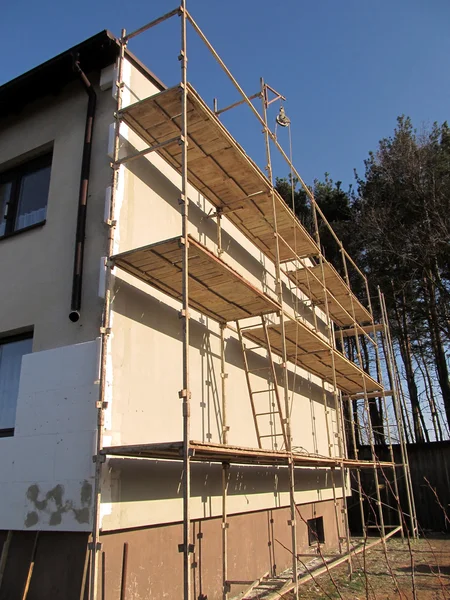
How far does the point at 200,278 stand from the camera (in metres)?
6.73

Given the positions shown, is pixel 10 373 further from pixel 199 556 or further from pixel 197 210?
pixel 197 210

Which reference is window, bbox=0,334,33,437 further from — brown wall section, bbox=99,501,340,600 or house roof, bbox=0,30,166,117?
house roof, bbox=0,30,166,117

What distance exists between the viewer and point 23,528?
551 centimetres

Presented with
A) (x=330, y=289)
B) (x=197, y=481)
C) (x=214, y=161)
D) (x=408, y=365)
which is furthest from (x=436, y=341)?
(x=197, y=481)

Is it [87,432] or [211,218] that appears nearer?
[87,432]

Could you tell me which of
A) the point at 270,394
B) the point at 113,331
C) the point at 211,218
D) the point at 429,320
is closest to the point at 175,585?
the point at 113,331

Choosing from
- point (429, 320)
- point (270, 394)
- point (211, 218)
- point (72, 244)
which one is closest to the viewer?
point (72, 244)

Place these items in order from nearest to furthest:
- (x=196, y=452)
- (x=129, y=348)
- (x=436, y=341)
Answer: (x=196, y=452) < (x=129, y=348) < (x=436, y=341)

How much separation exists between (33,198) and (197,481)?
5084 millimetres

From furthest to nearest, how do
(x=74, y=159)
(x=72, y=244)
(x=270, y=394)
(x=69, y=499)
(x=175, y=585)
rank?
(x=270, y=394) < (x=74, y=159) < (x=72, y=244) < (x=175, y=585) < (x=69, y=499)

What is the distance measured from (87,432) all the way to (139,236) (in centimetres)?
279

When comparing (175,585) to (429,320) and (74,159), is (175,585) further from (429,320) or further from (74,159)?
(429,320)

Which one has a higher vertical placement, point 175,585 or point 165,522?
point 165,522

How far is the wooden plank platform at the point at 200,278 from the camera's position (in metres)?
5.96
